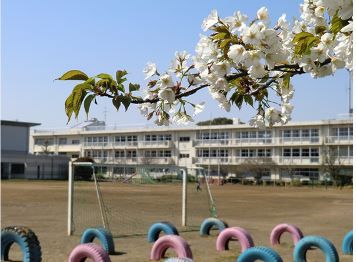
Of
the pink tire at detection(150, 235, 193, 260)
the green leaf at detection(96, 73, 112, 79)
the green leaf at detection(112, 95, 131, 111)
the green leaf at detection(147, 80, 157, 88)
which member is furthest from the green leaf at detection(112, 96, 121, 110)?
the pink tire at detection(150, 235, 193, 260)

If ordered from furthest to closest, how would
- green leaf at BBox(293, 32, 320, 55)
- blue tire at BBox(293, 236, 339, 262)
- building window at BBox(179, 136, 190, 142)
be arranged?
building window at BBox(179, 136, 190, 142), blue tire at BBox(293, 236, 339, 262), green leaf at BBox(293, 32, 320, 55)

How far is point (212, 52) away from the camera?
2.40 metres

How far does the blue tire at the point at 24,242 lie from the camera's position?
698 centimetres

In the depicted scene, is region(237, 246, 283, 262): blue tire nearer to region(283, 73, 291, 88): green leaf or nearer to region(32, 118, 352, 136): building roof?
region(283, 73, 291, 88): green leaf

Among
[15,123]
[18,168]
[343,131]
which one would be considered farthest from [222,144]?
[15,123]

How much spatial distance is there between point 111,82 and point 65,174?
234ft

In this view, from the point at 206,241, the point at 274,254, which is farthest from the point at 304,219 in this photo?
the point at 274,254

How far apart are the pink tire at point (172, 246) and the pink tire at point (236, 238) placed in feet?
4.64

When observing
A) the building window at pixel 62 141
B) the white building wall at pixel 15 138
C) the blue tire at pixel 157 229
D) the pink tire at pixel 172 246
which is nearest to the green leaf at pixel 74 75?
the pink tire at pixel 172 246

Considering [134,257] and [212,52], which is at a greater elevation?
[212,52]

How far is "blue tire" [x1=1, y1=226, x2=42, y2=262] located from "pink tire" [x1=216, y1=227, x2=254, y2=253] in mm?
3619

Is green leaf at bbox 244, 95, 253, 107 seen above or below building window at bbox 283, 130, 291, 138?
below

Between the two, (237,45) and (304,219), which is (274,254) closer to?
(237,45)

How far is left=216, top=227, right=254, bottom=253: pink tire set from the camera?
909 cm
